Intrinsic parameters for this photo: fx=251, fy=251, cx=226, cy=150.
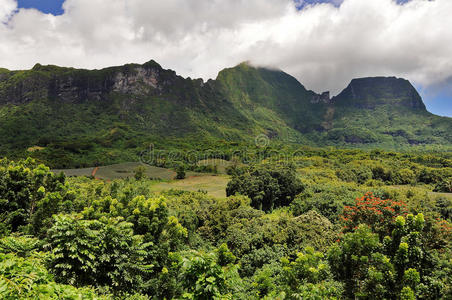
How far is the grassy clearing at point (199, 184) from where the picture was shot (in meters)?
66.4

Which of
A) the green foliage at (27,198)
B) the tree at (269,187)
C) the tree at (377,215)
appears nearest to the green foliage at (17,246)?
the green foliage at (27,198)

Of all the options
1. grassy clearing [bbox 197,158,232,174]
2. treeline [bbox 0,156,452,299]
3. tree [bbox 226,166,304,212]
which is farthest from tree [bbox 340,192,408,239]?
grassy clearing [bbox 197,158,232,174]

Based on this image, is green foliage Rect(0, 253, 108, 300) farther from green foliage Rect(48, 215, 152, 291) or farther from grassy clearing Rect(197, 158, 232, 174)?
grassy clearing Rect(197, 158, 232, 174)

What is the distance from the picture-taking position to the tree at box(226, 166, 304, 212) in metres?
48.5

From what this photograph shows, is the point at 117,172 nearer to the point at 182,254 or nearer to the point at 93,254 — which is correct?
the point at 182,254

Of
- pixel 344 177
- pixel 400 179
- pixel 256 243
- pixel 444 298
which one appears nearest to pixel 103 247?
pixel 444 298

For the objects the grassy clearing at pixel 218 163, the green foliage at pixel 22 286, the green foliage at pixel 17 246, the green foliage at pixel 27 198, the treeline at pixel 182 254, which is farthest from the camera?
the grassy clearing at pixel 218 163

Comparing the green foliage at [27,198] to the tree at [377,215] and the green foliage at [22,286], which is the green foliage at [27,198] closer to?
the green foliage at [22,286]

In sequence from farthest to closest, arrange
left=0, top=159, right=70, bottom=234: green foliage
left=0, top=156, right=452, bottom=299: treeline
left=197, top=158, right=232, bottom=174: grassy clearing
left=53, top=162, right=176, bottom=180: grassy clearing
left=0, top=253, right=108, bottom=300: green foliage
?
1. left=197, top=158, right=232, bottom=174: grassy clearing
2. left=53, top=162, right=176, bottom=180: grassy clearing
3. left=0, top=159, right=70, bottom=234: green foliage
4. left=0, top=156, right=452, bottom=299: treeline
5. left=0, top=253, right=108, bottom=300: green foliage

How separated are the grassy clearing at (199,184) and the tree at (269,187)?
12.8 m

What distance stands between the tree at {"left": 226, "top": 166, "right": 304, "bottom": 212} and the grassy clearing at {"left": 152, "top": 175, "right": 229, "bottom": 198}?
1281 cm

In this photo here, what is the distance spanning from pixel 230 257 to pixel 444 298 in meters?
7.50

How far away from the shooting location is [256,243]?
2473cm

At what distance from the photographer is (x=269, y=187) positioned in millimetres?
49344
